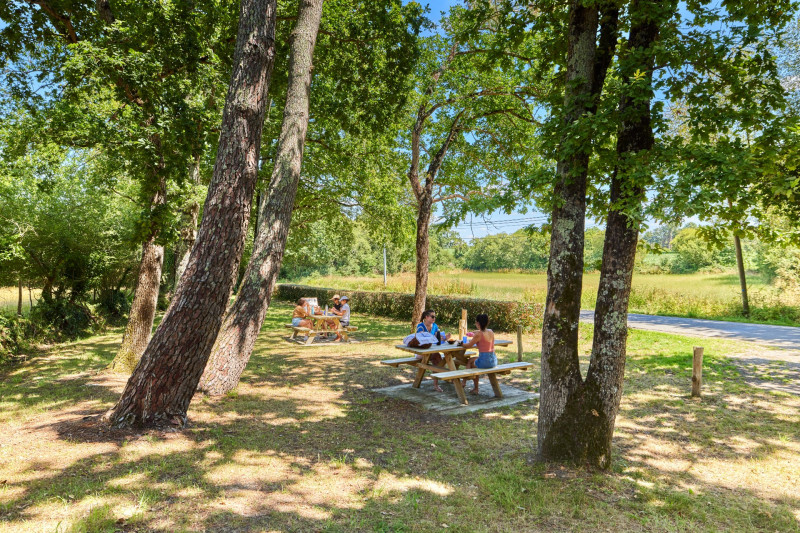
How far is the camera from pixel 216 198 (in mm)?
5129

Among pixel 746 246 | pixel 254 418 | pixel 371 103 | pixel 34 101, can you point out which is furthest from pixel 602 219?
pixel 746 246

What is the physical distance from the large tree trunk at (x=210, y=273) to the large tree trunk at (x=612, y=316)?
4.00 metres

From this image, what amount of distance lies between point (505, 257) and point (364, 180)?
4471 cm

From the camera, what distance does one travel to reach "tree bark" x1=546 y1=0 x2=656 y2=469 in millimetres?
4176

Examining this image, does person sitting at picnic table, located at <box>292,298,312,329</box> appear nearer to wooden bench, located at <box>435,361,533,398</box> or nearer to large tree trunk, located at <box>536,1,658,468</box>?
wooden bench, located at <box>435,361,533,398</box>

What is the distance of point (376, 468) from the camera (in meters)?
4.43

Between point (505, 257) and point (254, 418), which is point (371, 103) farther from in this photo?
point (505, 257)

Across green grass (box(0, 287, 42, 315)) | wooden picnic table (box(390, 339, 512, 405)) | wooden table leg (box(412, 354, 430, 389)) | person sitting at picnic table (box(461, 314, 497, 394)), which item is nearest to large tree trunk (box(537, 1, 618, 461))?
person sitting at picnic table (box(461, 314, 497, 394))

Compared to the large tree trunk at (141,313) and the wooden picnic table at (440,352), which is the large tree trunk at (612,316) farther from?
the large tree trunk at (141,313)

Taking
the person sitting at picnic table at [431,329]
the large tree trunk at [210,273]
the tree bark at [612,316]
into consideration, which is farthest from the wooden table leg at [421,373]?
the large tree trunk at [210,273]

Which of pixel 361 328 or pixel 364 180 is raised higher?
pixel 364 180

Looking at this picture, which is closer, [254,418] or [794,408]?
[254,418]

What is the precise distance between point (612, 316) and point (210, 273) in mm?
4329

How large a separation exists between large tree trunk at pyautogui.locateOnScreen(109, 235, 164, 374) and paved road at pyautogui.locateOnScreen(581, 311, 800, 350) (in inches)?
591
